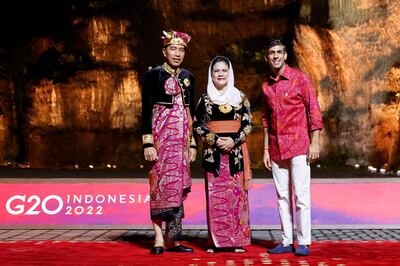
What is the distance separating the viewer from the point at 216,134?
5.41m

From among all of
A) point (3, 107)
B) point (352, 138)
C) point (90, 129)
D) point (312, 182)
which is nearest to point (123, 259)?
point (312, 182)

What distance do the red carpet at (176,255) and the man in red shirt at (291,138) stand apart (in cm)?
35

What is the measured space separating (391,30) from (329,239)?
338 inches

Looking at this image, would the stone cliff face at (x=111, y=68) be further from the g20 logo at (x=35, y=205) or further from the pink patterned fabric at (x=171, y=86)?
the pink patterned fabric at (x=171, y=86)

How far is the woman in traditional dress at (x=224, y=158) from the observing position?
5379 millimetres

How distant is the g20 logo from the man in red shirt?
2.74m

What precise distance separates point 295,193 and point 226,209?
646 millimetres

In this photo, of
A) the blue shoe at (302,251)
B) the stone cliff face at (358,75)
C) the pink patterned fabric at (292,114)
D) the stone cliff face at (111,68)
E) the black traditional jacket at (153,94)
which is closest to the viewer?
the blue shoe at (302,251)

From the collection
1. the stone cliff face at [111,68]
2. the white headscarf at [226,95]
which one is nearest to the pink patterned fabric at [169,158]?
the white headscarf at [226,95]

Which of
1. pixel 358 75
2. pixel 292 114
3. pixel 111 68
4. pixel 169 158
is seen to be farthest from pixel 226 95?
pixel 111 68

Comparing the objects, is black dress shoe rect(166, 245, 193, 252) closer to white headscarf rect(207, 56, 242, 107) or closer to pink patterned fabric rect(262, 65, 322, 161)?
pink patterned fabric rect(262, 65, 322, 161)

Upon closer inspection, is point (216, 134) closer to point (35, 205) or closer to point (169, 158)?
point (169, 158)

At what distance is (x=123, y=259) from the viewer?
489 cm

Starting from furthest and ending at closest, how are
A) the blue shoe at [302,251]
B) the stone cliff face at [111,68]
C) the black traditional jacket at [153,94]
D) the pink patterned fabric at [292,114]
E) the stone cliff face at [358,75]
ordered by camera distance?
the stone cliff face at [111,68] < the stone cliff face at [358,75] < the black traditional jacket at [153,94] < the pink patterned fabric at [292,114] < the blue shoe at [302,251]
